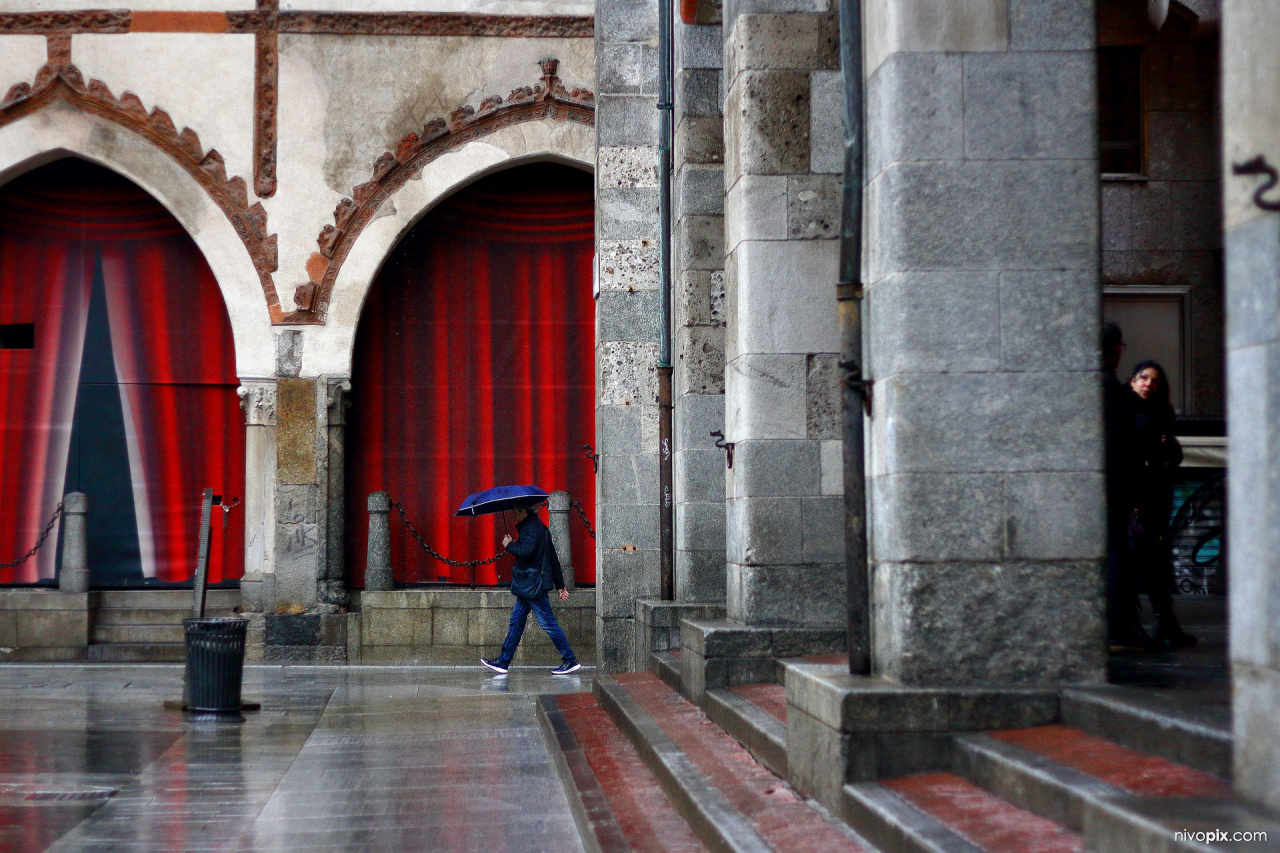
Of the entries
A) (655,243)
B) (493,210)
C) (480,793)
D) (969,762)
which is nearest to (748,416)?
(480,793)

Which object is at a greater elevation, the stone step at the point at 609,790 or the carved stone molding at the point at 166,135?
the carved stone molding at the point at 166,135

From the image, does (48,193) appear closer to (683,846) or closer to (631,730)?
(631,730)

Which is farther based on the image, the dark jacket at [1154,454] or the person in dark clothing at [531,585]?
the person in dark clothing at [531,585]

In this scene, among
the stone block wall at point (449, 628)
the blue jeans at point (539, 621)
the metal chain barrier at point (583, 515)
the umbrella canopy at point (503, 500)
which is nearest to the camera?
the umbrella canopy at point (503, 500)

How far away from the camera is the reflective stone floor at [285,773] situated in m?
→ 5.66

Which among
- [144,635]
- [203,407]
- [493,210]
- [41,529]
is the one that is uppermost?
[493,210]

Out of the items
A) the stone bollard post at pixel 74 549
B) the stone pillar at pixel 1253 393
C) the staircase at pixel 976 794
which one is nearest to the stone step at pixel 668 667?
the staircase at pixel 976 794

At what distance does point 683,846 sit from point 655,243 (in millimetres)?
7768

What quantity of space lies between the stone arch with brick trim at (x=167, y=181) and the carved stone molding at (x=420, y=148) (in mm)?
458

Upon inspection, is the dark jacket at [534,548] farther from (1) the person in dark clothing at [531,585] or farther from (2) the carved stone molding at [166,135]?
(2) the carved stone molding at [166,135]

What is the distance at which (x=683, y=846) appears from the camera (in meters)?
4.82

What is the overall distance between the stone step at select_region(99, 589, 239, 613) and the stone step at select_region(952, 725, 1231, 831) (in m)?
A: 12.4

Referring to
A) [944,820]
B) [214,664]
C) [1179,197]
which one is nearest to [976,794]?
[944,820]

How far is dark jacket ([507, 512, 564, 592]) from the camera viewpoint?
12.6 meters
